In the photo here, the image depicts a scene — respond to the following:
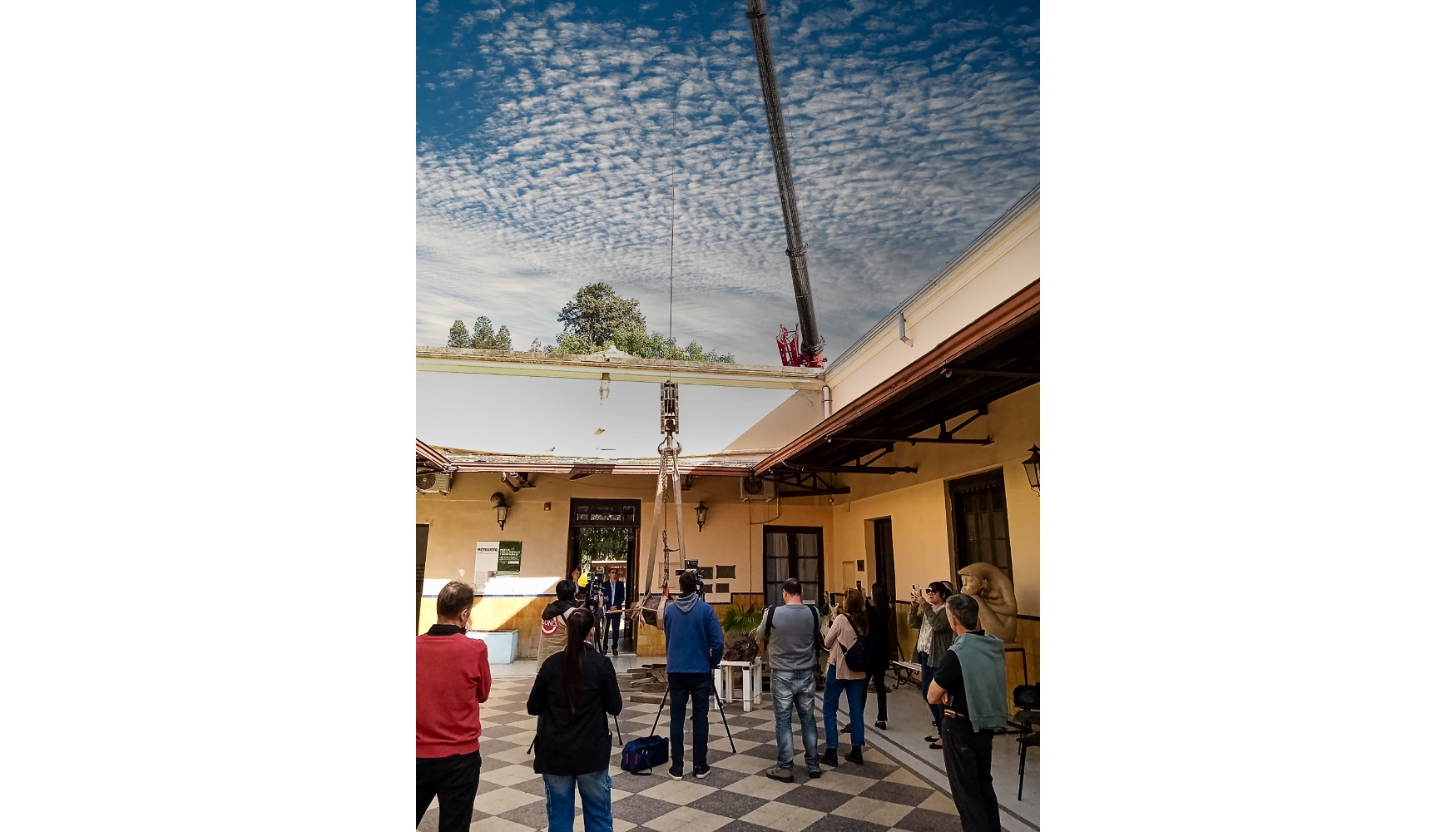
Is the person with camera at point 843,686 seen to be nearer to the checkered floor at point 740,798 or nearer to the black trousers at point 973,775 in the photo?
the checkered floor at point 740,798

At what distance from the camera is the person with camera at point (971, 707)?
305 cm

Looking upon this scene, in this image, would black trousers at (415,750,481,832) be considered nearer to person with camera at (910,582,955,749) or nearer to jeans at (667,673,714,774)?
jeans at (667,673,714,774)

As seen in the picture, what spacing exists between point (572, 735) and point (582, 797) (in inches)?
11.5

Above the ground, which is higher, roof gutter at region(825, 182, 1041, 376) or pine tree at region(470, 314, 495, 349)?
pine tree at region(470, 314, 495, 349)

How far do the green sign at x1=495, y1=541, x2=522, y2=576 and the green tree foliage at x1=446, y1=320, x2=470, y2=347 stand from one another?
4033 mm

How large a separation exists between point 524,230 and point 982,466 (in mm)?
7420

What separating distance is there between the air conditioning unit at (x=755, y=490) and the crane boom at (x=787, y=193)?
3.05m

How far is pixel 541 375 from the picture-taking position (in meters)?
12.2

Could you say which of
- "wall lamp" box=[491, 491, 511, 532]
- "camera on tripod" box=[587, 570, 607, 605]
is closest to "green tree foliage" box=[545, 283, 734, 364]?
"camera on tripod" box=[587, 570, 607, 605]

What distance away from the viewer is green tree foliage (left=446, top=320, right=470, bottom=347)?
12852mm

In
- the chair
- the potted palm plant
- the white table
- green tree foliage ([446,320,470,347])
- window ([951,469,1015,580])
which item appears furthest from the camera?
green tree foliage ([446,320,470,347])
